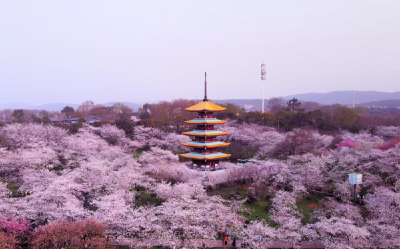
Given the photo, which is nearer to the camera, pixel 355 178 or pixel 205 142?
pixel 355 178

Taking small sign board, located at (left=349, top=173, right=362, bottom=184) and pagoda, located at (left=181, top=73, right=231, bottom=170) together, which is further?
pagoda, located at (left=181, top=73, right=231, bottom=170)

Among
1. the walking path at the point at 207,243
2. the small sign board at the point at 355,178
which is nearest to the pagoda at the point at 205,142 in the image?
the small sign board at the point at 355,178

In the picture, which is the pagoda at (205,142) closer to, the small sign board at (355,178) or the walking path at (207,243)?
the small sign board at (355,178)

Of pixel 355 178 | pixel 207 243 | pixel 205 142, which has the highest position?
pixel 205 142

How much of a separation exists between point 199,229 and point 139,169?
11833mm

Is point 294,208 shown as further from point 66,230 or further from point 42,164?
point 42,164

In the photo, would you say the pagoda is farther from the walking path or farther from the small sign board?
the walking path

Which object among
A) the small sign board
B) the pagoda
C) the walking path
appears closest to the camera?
the walking path

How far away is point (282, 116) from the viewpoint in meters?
52.7

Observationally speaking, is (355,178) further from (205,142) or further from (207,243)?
(205,142)

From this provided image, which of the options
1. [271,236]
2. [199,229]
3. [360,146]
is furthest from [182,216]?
[360,146]

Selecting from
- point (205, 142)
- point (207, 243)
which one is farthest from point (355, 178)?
point (205, 142)

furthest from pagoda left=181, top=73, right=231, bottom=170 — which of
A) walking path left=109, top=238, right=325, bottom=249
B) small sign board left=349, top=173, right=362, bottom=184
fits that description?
walking path left=109, top=238, right=325, bottom=249

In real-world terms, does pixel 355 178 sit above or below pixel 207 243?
above
